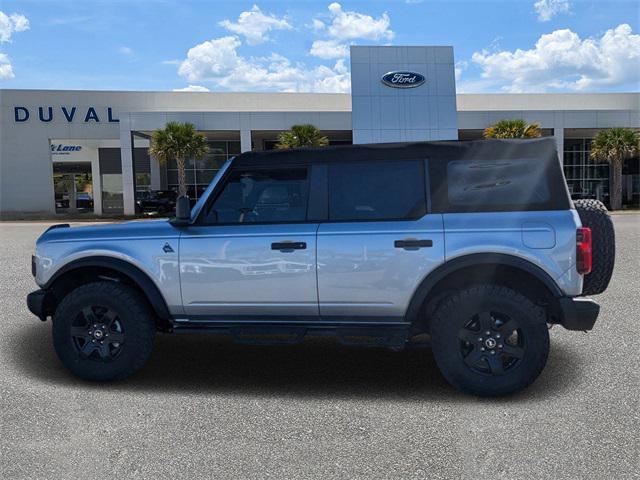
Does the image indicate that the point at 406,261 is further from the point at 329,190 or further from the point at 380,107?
the point at 380,107

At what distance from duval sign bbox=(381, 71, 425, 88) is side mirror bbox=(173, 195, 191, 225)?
96.4ft

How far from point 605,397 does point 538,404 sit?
532mm

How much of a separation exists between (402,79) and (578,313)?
1178 inches

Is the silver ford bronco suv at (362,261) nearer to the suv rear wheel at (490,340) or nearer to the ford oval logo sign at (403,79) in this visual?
the suv rear wheel at (490,340)

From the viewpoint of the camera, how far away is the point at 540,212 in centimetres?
406

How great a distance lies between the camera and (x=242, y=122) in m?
32.1

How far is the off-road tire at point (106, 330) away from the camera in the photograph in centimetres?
442

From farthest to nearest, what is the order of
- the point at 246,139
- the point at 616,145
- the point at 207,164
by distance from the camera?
the point at 207,164
the point at 246,139
the point at 616,145

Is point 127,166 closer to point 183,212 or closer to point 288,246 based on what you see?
point 183,212

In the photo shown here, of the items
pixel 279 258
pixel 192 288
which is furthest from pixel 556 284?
pixel 192 288

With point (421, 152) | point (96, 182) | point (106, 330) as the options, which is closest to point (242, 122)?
point (96, 182)

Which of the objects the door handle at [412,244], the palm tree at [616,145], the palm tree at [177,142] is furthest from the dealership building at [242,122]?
the door handle at [412,244]

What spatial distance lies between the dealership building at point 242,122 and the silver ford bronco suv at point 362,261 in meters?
27.3

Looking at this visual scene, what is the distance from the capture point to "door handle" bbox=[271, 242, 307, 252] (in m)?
4.23
